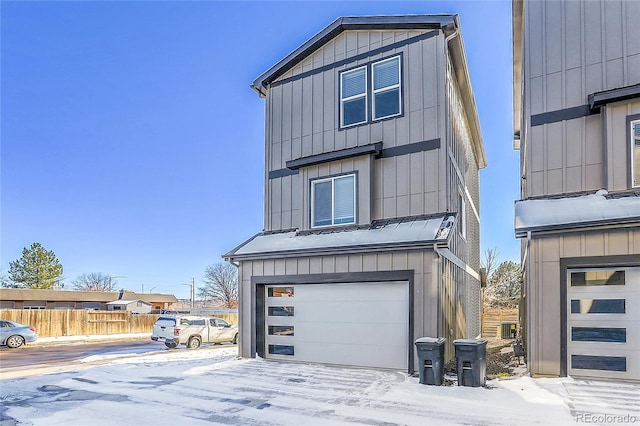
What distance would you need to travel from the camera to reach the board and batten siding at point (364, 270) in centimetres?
869

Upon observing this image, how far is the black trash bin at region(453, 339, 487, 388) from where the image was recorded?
7.40 m

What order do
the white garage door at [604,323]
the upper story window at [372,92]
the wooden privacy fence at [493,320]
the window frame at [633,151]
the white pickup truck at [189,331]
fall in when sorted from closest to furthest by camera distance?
1. the white garage door at [604,323]
2. the window frame at [633,151]
3. the upper story window at [372,92]
4. the white pickup truck at [189,331]
5. the wooden privacy fence at [493,320]

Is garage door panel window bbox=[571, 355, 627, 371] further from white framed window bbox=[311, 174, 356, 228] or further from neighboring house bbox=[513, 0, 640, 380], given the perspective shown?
white framed window bbox=[311, 174, 356, 228]

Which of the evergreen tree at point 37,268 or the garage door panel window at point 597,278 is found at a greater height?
the garage door panel window at point 597,278

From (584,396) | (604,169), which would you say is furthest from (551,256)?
(584,396)

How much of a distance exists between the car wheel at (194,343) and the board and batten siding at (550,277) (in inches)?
504

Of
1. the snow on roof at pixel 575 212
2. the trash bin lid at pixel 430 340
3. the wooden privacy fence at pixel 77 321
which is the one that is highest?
the snow on roof at pixel 575 212

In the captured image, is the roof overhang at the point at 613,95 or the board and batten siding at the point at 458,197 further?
the board and batten siding at the point at 458,197

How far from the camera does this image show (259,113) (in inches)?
551

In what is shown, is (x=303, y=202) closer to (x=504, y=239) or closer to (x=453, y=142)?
(x=453, y=142)

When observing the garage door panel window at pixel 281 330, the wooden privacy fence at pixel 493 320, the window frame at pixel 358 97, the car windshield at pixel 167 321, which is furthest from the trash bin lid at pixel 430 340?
the wooden privacy fence at pixel 493 320

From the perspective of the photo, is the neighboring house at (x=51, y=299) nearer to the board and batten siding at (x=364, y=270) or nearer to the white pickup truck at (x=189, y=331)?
the white pickup truck at (x=189, y=331)

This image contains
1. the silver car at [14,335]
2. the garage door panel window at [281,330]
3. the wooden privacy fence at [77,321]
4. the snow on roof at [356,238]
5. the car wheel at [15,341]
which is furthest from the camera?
the wooden privacy fence at [77,321]

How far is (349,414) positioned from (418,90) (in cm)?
733
